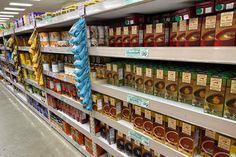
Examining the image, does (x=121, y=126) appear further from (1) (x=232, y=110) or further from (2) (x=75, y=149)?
(2) (x=75, y=149)

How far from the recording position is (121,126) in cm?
134

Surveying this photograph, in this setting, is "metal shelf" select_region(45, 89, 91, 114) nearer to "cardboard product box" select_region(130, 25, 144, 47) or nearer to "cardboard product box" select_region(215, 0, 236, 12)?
"cardboard product box" select_region(130, 25, 144, 47)

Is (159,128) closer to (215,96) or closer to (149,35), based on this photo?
(215,96)

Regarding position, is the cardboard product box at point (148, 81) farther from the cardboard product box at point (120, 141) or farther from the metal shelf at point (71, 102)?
the metal shelf at point (71, 102)

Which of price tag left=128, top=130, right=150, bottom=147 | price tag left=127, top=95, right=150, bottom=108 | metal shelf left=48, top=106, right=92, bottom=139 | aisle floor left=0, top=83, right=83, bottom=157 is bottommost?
aisle floor left=0, top=83, right=83, bottom=157

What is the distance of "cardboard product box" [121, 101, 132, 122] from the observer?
136 centimetres

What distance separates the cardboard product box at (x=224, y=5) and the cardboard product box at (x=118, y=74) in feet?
2.40

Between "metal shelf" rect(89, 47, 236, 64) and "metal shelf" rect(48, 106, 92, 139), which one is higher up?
"metal shelf" rect(89, 47, 236, 64)

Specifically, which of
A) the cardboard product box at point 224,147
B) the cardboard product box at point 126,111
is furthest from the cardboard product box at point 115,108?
the cardboard product box at point 224,147

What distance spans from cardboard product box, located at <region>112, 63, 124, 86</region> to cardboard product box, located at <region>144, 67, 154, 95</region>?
27 centimetres

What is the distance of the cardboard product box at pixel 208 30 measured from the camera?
79 cm

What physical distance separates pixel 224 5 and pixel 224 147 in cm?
64

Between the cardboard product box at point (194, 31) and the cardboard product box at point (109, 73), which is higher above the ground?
the cardboard product box at point (194, 31)

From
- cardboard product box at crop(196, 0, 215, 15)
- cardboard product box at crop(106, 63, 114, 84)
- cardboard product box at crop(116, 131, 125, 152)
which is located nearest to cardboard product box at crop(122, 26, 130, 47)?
cardboard product box at crop(106, 63, 114, 84)
